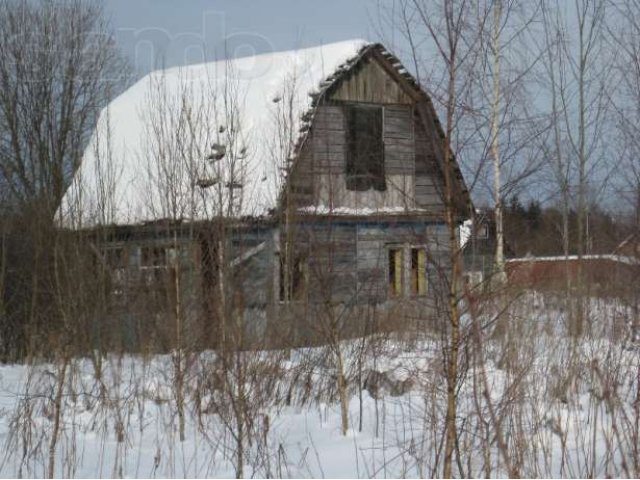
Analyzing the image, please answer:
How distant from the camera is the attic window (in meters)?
16.6

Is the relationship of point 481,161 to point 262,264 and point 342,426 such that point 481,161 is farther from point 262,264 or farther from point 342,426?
point 262,264

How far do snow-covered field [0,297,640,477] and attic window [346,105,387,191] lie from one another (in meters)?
6.17

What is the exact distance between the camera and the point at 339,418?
8.71 meters

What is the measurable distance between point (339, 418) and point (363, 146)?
347 inches

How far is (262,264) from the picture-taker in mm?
15367

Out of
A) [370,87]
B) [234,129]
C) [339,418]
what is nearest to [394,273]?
[370,87]

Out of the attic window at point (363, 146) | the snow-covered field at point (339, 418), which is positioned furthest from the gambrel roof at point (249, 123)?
the snow-covered field at point (339, 418)

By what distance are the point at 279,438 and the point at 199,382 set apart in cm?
89

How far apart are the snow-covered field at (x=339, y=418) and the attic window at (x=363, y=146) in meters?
6.17

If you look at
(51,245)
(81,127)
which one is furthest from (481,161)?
(81,127)

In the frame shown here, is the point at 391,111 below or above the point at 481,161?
above

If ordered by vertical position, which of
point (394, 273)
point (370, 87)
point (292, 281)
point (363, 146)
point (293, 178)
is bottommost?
point (292, 281)

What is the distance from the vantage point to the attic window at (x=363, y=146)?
1658 centimetres

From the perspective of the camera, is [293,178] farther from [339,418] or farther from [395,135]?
[339,418]
